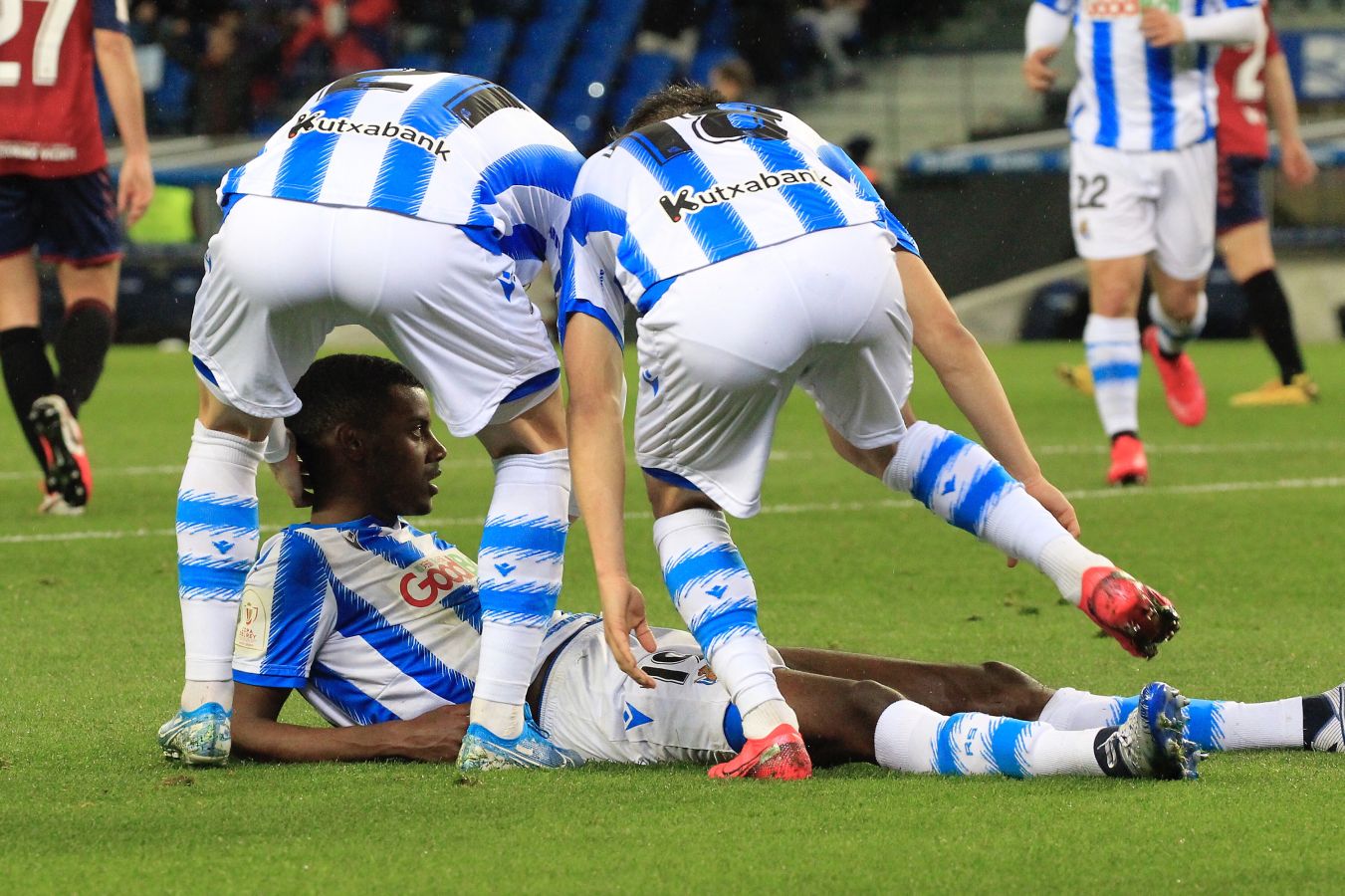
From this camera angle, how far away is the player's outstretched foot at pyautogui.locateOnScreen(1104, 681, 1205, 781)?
2.71 meters

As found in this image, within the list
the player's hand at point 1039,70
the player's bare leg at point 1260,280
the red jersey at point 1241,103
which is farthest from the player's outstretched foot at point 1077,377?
the player's hand at point 1039,70

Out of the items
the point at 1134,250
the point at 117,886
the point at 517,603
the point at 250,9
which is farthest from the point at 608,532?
the point at 250,9

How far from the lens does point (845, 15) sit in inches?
840

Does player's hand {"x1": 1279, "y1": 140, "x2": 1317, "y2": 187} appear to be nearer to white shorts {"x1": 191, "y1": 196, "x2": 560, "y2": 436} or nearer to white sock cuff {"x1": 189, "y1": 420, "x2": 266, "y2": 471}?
white shorts {"x1": 191, "y1": 196, "x2": 560, "y2": 436}

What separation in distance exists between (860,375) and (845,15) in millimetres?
18887

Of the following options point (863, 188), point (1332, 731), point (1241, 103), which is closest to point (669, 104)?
point (863, 188)

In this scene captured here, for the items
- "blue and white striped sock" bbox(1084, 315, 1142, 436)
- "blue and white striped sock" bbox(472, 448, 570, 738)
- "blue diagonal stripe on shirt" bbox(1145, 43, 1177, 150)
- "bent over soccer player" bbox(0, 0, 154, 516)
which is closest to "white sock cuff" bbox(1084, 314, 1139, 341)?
"blue and white striped sock" bbox(1084, 315, 1142, 436)

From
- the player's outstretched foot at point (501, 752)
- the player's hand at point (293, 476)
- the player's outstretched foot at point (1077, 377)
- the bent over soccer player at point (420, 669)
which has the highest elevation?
the player's hand at point (293, 476)

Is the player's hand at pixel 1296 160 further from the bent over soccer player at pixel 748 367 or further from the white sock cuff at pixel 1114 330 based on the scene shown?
the bent over soccer player at pixel 748 367

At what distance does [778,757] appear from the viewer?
2.94 metres

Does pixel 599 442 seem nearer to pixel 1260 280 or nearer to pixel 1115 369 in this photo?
pixel 1115 369

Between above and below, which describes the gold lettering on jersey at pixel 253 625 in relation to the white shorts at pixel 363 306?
below

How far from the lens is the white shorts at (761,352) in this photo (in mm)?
2912

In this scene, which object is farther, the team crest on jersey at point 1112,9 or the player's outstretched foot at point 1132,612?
the team crest on jersey at point 1112,9
